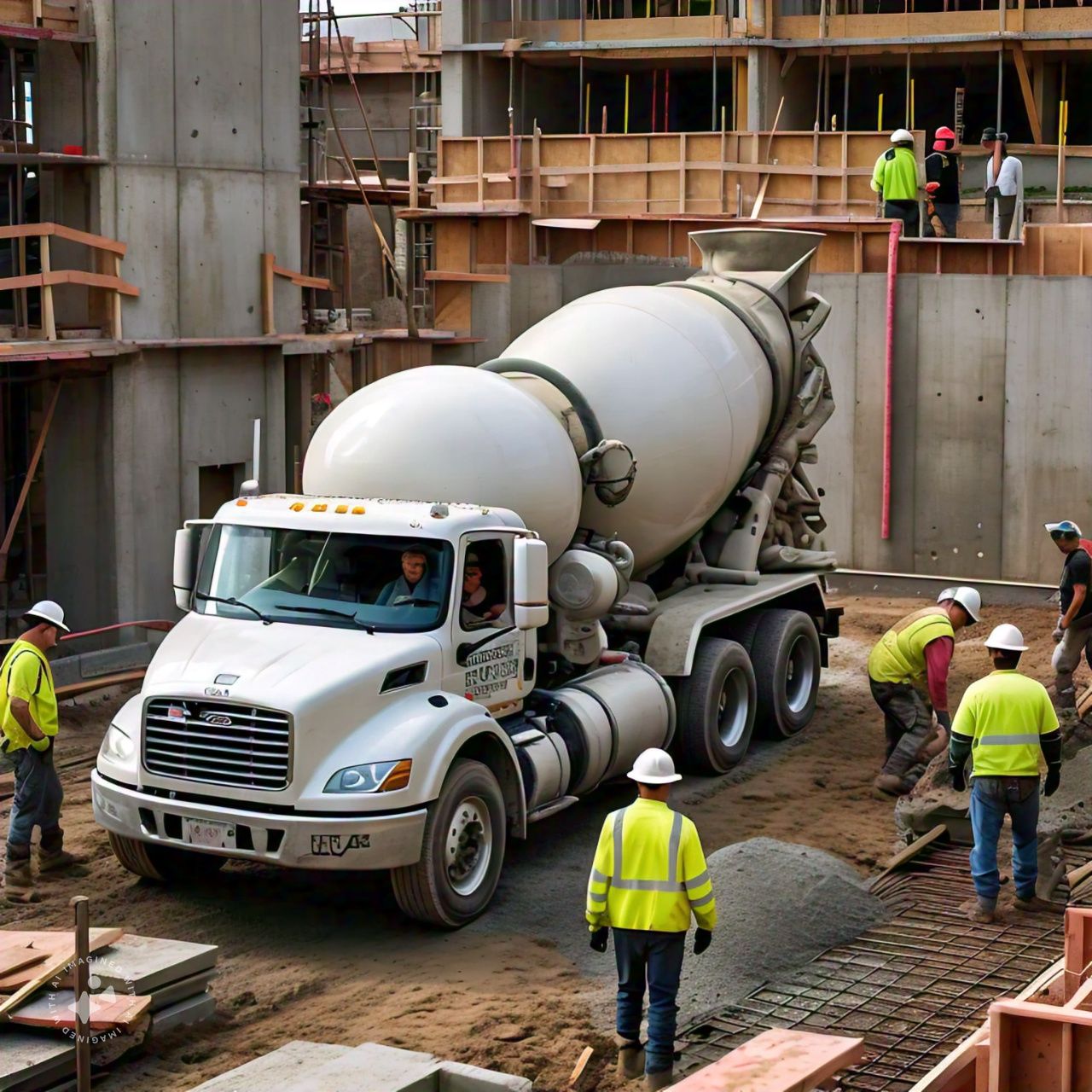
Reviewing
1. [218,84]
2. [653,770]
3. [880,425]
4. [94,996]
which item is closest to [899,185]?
[880,425]

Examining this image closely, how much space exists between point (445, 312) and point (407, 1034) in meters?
17.7

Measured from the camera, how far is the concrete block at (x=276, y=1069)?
788 centimetres

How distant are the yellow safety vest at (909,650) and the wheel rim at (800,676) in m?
2.17

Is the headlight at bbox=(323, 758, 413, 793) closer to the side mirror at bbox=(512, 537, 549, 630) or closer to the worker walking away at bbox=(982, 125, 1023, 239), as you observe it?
the side mirror at bbox=(512, 537, 549, 630)

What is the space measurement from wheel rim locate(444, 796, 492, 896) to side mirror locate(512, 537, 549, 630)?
3.83 ft

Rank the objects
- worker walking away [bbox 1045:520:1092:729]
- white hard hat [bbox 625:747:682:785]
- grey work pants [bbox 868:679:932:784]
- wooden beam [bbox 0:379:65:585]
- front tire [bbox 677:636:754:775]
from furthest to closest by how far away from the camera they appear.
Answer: wooden beam [bbox 0:379:65:585] → worker walking away [bbox 1045:520:1092:729] → front tire [bbox 677:636:754:775] → grey work pants [bbox 868:679:932:784] → white hard hat [bbox 625:747:682:785]

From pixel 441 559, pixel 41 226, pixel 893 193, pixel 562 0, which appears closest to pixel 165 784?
pixel 441 559

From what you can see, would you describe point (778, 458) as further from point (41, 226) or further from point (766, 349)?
point (41, 226)

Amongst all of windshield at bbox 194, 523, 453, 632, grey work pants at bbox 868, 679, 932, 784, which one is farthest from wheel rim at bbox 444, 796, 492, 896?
grey work pants at bbox 868, 679, 932, 784

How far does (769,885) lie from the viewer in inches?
406

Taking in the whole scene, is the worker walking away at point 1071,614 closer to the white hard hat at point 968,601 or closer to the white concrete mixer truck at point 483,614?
the white hard hat at point 968,601

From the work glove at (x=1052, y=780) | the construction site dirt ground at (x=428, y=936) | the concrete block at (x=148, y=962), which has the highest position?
the work glove at (x=1052, y=780)

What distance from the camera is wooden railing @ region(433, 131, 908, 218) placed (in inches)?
1070

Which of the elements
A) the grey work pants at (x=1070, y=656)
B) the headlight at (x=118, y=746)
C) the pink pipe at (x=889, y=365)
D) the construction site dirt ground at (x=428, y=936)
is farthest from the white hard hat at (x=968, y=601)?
the pink pipe at (x=889, y=365)
